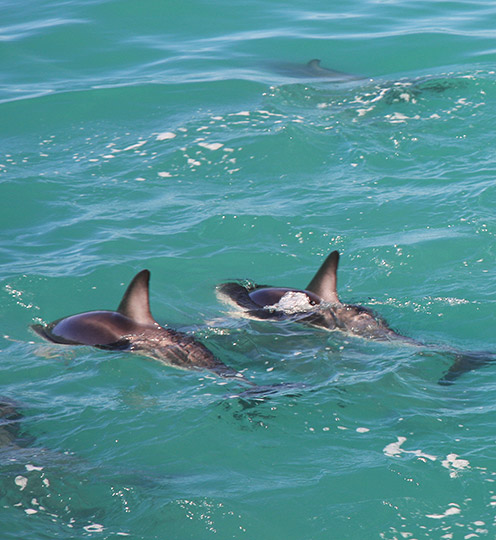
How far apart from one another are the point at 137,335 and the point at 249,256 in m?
2.77

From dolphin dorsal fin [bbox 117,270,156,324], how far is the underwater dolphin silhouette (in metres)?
1.27

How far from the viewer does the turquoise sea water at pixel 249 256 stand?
621 cm

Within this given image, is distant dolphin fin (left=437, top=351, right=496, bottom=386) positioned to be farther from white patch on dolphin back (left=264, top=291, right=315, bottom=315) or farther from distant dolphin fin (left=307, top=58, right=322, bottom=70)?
distant dolphin fin (left=307, top=58, right=322, bottom=70)

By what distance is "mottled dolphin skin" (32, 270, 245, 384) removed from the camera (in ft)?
26.6

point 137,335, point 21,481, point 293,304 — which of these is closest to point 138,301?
point 137,335

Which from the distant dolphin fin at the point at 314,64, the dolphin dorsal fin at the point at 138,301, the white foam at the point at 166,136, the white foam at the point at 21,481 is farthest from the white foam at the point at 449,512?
the distant dolphin fin at the point at 314,64

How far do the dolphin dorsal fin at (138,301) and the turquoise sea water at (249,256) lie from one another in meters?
0.54

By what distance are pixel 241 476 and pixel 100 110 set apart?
10.8 meters

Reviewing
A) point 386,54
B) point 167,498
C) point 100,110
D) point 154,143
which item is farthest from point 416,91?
point 167,498

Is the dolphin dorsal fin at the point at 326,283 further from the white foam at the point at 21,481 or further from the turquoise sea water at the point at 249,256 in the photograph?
the white foam at the point at 21,481

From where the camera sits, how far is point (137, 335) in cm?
842

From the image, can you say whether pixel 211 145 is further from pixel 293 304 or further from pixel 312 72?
pixel 293 304

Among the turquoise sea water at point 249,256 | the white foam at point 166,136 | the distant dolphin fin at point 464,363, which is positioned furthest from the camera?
the white foam at point 166,136

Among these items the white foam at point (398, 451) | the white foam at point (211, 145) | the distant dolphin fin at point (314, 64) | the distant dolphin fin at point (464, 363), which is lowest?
the white foam at point (398, 451)
